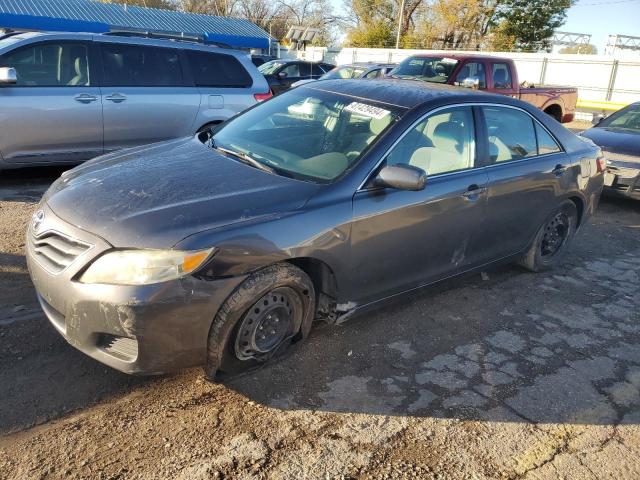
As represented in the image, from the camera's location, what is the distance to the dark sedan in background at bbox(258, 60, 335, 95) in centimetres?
1582

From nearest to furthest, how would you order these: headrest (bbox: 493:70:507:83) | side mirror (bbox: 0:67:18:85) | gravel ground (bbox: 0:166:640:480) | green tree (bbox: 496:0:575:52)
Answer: gravel ground (bbox: 0:166:640:480)
side mirror (bbox: 0:67:18:85)
headrest (bbox: 493:70:507:83)
green tree (bbox: 496:0:575:52)

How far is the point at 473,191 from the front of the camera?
3.90 metres

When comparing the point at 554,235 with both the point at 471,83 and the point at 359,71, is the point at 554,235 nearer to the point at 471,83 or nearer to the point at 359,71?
the point at 471,83

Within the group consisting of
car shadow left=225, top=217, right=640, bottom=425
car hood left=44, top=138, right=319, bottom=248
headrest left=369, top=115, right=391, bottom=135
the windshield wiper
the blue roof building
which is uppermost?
the blue roof building

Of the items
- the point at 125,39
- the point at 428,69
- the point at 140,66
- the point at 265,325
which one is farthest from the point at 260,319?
the point at 428,69

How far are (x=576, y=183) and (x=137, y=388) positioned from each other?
4.13 meters

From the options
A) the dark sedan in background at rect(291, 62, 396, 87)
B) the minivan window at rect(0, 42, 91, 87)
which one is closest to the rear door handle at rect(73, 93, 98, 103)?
the minivan window at rect(0, 42, 91, 87)

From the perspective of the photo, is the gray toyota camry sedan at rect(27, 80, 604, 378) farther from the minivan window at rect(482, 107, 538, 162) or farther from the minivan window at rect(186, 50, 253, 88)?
the minivan window at rect(186, 50, 253, 88)

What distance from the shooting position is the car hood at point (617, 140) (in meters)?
7.72

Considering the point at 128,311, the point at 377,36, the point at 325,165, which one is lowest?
the point at 128,311

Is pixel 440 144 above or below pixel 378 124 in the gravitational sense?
below

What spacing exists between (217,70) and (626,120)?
668cm

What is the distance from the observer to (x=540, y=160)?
4547 mm

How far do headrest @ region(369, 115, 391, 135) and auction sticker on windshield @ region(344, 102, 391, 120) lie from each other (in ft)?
0.09
